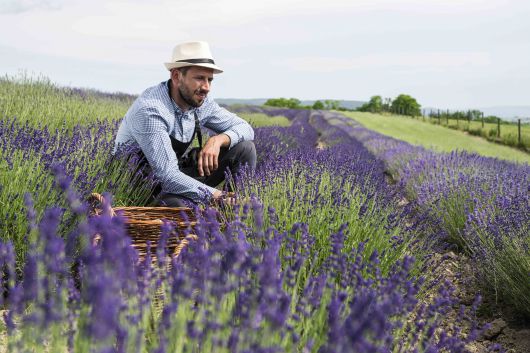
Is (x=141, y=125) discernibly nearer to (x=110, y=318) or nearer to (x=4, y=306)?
(x=4, y=306)

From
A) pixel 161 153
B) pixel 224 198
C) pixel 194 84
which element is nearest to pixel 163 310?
pixel 224 198

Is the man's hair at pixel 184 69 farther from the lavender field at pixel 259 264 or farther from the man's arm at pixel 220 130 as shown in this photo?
the lavender field at pixel 259 264

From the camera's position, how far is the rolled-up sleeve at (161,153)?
3.38 meters

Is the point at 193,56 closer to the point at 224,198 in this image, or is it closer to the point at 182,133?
the point at 182,133

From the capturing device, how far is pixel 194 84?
362cm

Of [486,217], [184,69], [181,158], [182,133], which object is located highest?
[184,69]

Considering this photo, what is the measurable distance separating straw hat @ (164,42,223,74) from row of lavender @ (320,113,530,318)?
1708mm

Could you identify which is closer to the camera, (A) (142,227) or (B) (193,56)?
(A) (142,227)

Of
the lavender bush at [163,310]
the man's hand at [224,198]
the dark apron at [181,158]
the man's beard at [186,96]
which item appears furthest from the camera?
the dark apron at [181,158]

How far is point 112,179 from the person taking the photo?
3635 millimetres

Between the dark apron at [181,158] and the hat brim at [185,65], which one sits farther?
the dark apron at [181,158]

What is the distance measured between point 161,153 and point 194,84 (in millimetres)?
517

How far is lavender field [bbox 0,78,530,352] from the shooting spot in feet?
3.67

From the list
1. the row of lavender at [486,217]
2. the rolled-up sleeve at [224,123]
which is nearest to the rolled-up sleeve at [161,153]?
the rolled-up sleeve at [224,123]
